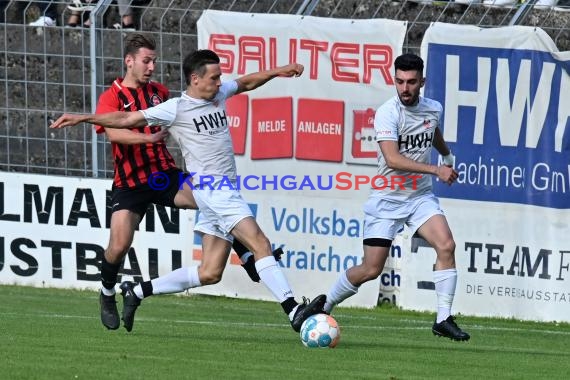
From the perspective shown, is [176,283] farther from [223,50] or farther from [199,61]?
[223,50]

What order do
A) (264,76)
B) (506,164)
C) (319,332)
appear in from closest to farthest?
1. (319,332)
2. (264,76)
3. (506,164)

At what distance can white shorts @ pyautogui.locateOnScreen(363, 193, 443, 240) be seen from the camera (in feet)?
37.0

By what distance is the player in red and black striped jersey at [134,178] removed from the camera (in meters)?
11.6

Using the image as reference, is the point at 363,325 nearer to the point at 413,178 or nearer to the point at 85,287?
the point at 413,178

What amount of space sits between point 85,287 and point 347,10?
4.26 meters

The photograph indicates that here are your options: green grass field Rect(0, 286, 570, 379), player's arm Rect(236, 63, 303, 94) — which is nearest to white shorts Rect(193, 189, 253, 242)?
green grass field Rect(0, 286, 570, 379)

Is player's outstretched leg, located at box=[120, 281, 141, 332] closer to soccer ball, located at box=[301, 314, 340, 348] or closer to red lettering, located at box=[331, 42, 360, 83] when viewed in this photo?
soccer ball, located at box=[301, 314, 340, 348]

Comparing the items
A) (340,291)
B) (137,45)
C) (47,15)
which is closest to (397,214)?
(340,291)

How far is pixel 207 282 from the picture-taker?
11.1 m

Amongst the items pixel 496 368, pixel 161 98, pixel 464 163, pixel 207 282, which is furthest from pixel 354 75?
pixel 496 368

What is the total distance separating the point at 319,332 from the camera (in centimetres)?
1006

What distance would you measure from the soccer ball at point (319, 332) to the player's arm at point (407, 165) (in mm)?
1336

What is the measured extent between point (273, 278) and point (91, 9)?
660 centimetres

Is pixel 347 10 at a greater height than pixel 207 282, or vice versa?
pixel 347 10
